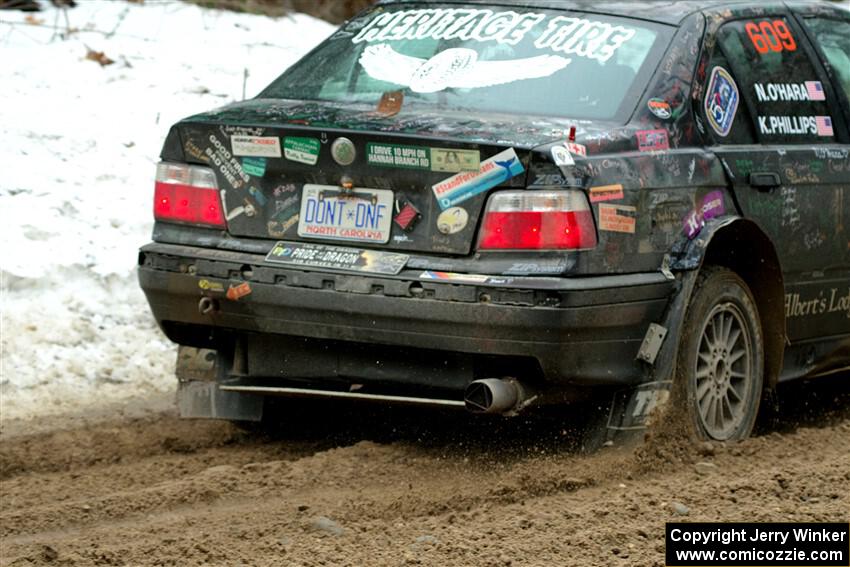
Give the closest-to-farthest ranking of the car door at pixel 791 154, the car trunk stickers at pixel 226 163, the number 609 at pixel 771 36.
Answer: the car trunk stickers at pixel 226 163, the car door at pixel 791 154, the number 609 at pixel 771 36

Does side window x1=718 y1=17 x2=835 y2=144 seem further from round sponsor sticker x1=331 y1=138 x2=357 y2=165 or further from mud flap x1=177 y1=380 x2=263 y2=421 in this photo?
mud flap x1=177 y1=380 x2=263 y2=421

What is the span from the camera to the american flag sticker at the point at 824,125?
6836 mm

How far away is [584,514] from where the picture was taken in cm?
503

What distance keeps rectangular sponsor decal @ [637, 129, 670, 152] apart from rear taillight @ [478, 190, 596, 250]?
482mm

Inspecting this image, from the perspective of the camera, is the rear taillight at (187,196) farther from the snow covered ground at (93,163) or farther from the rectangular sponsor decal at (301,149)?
the snow covered ground at (93,163)

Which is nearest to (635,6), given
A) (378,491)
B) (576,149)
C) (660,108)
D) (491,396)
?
(660,108)

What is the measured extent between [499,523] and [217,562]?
918mm

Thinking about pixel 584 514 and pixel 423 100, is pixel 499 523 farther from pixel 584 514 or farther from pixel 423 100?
pixel 423 100

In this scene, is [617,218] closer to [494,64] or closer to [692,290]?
[692,290]

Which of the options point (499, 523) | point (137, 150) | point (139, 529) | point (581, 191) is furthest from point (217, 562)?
point (137, 150)

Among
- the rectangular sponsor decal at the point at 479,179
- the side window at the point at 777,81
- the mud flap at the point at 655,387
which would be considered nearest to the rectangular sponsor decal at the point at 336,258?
the rectangular sponsor decal at the point at 479,179

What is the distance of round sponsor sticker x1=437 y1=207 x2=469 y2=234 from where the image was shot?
5457 mm

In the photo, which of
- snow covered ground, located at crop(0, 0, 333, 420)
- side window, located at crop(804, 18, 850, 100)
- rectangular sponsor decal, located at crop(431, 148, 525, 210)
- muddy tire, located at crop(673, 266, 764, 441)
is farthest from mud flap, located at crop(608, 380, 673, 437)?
snow covered ground, located at crop(0, 0, 333, 420)

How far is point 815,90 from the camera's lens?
272 inches
